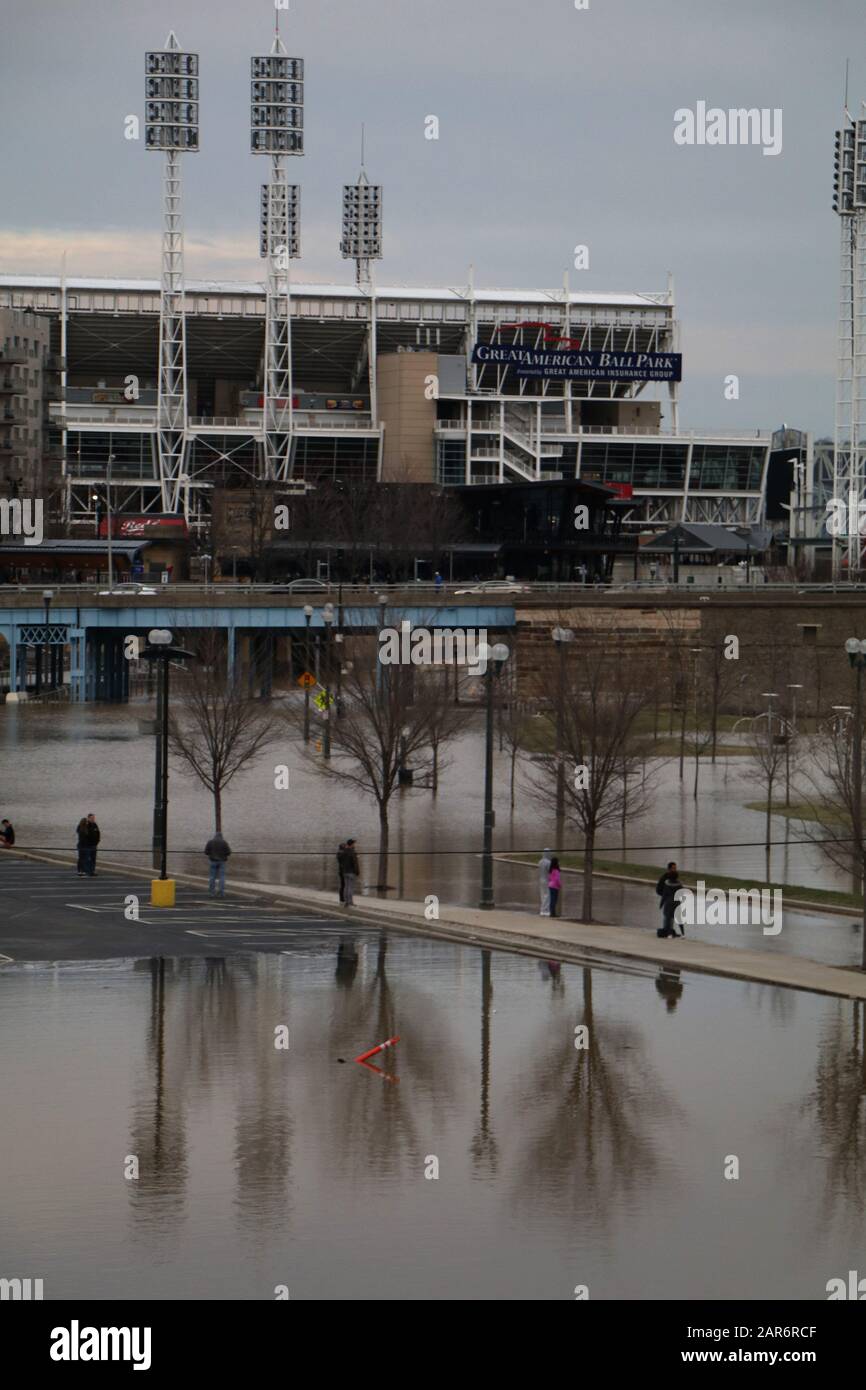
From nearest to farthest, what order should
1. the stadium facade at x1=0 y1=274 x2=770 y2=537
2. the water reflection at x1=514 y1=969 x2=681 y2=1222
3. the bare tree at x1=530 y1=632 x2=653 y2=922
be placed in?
the water reflection at x1=514 y1=969 x2=681 y2=1222 → the bare tree at x1=530 y1=632 x2=653 y2=922 → the stadium facade at x1=0 y1=274 x2=770 y2=537

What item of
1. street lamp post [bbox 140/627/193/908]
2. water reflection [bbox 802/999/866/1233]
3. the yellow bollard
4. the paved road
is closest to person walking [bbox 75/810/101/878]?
the paved road

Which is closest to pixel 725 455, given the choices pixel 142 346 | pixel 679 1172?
pixel 142 346

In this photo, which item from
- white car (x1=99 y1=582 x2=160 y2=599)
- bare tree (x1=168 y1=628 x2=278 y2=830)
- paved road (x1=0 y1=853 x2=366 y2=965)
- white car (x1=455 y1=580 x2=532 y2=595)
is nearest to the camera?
paved road (x1=0 y1=853 x2=366 y2=965)

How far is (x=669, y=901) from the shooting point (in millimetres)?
29203

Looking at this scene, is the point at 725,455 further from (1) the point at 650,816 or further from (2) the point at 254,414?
(1) the point at 650,816

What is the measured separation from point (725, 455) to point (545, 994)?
401 feet

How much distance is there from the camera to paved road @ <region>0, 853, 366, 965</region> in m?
27.7

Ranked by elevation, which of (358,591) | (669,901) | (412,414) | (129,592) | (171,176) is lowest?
(669,901)

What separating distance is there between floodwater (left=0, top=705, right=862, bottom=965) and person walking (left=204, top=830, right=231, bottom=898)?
118 inches

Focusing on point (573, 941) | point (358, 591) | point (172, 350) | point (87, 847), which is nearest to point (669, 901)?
point (573, 941)

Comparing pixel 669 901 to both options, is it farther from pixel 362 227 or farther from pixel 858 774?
pixel 362 227

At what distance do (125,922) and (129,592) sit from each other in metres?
50.1

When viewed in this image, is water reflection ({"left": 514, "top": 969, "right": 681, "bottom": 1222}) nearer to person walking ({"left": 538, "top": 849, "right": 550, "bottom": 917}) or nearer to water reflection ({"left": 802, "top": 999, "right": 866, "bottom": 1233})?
water reflection ({"left": 802, "top": 999, "right": 866, "bottom": 1233})
